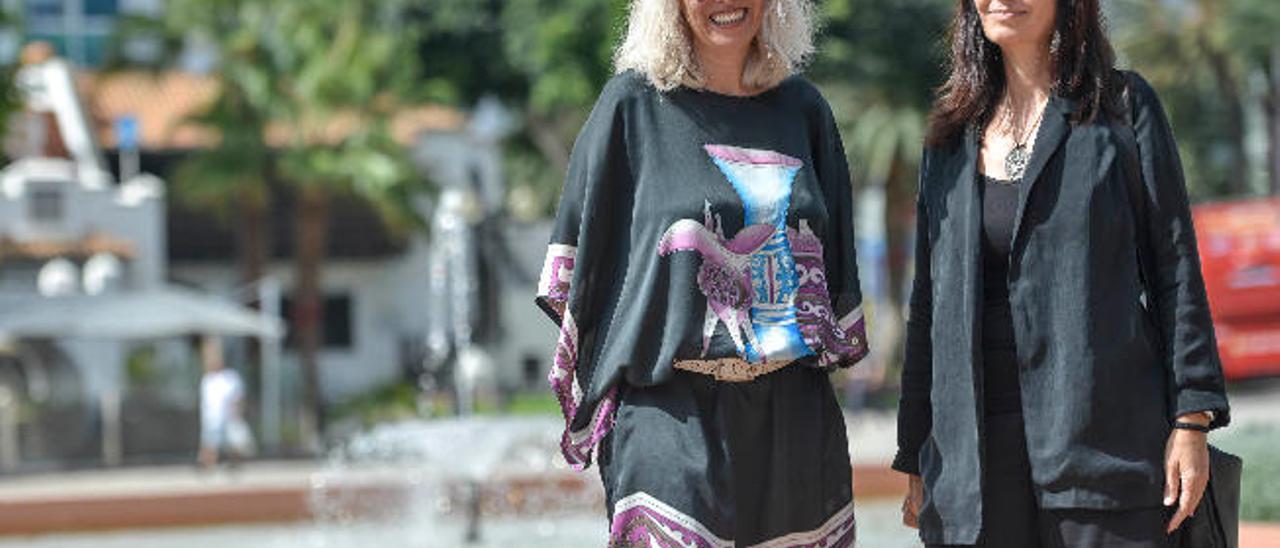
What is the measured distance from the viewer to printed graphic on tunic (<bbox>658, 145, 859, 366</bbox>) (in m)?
3.97

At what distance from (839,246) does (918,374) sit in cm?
28

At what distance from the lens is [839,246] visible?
4156mm

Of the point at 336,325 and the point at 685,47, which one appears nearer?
the point at 685,47

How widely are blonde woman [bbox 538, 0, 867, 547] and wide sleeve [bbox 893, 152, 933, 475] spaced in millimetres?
107

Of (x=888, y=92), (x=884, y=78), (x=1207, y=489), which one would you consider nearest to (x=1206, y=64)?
(x=888, y=92)

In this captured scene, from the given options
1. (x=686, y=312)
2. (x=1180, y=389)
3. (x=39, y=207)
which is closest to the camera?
(x=1180, y=389)

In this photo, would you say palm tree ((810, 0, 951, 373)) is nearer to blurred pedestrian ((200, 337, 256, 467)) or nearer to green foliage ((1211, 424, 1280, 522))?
blurred pedestrian ((200, 337, 256, 467))

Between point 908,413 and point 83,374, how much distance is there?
27640 mm

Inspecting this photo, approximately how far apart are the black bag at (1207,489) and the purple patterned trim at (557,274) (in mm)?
988

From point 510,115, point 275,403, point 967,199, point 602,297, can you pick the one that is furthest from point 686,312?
point 510,115

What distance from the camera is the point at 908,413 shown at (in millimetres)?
4062

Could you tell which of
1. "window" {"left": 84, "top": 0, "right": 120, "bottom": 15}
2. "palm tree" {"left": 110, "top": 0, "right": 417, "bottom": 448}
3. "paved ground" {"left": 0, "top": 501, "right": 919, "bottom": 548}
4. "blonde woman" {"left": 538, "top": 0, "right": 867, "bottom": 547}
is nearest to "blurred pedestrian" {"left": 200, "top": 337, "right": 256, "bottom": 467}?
"paved ground" {"left": 0, "top": 501, "right": 919, "bottom": 548}

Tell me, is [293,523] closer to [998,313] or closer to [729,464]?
[729,464]

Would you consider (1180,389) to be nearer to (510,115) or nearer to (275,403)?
(275,403)
